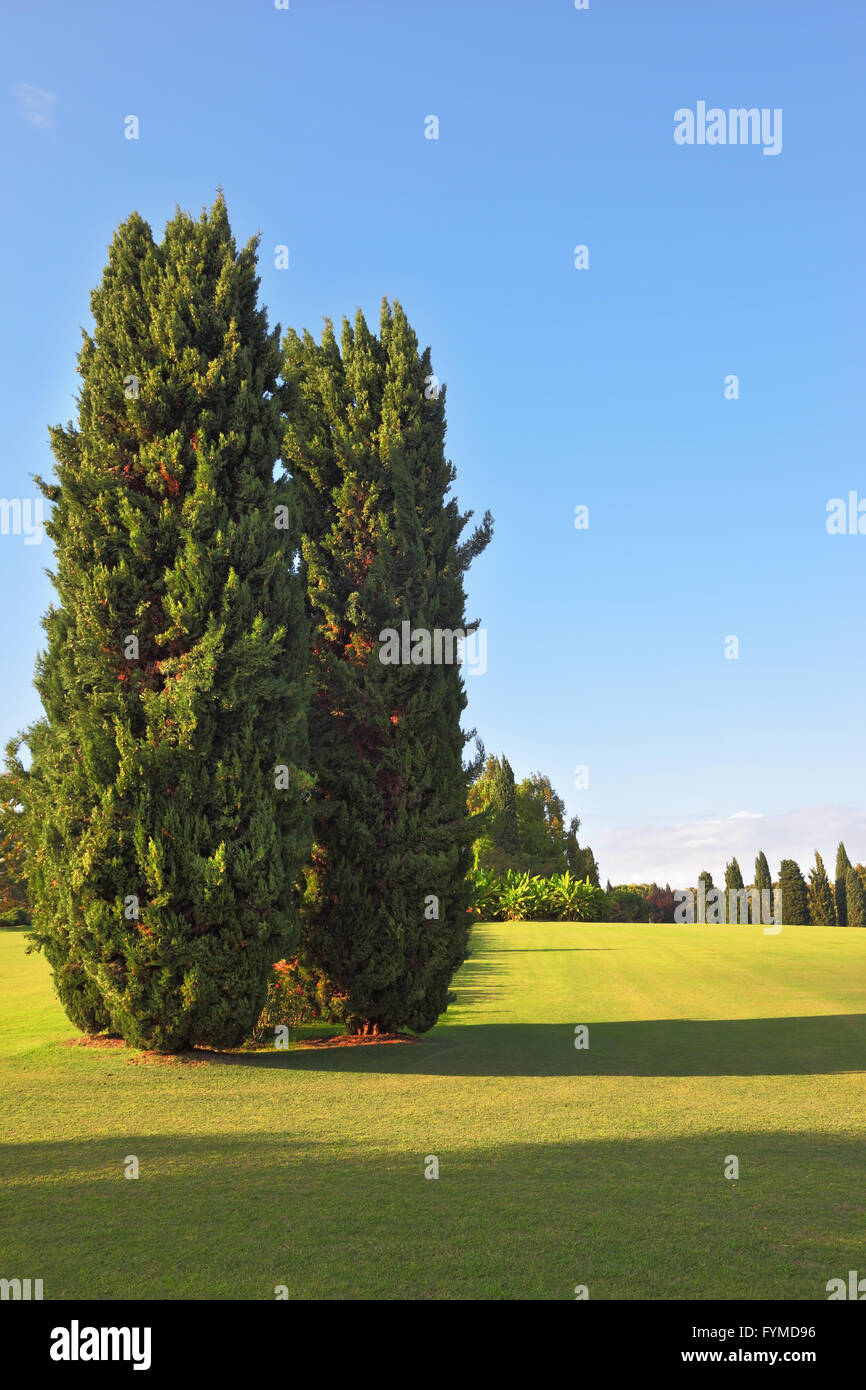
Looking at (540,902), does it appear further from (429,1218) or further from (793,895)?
(429,1218)

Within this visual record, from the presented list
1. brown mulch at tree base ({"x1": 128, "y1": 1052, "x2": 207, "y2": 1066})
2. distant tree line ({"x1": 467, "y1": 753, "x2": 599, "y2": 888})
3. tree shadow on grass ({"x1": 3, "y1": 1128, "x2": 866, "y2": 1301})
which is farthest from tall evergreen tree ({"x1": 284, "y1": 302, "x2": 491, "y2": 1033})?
distant tree line ({"x1": 467, "y1": 753, "x2": 599, "y2": 888})

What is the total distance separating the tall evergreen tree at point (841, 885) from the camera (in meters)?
59.1

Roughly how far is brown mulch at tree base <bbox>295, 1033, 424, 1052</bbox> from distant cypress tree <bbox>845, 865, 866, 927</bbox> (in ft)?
166

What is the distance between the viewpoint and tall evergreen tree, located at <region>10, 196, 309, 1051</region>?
12.8m

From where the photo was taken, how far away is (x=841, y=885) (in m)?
60.2

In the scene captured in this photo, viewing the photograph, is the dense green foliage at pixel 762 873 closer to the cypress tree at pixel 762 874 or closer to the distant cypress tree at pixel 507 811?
the cypress tree at pixel 762 874

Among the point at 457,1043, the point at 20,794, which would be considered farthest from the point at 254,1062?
the point at 20,794

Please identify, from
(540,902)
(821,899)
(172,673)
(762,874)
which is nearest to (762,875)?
(762,874)

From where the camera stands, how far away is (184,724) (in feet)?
41.8

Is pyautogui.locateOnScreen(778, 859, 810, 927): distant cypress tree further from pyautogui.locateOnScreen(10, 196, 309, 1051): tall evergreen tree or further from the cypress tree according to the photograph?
pyautogui.locateOnScreen(10, 196, 309, 1051): tall evergreen tree

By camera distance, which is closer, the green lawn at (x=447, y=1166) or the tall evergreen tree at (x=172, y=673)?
the green lawn at (x=447, y=1166)

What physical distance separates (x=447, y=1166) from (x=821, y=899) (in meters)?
57.6

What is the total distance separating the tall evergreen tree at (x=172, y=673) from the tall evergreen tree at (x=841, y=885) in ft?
178

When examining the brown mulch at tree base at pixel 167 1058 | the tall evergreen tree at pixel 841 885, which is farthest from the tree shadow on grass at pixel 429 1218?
the tall evergreen tree at pixel 841 885
